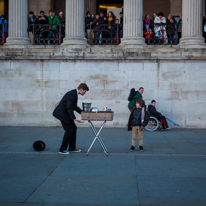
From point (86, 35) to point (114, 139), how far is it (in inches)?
324

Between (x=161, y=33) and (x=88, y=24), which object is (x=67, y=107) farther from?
(x=161, y=33)

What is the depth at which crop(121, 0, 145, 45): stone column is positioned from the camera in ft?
54.3

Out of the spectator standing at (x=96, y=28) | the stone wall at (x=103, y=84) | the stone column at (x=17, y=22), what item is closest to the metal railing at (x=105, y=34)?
the spectator standing at (x=96, y=28)

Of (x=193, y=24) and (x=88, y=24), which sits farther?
(x=88, y=24)

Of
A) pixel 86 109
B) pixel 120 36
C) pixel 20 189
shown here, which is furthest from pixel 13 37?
pixel 20 189

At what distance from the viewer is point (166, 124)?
15086 millimetres

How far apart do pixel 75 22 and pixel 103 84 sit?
11.2 ft

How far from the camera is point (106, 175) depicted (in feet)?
22.6

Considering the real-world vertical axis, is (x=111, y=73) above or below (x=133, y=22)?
below

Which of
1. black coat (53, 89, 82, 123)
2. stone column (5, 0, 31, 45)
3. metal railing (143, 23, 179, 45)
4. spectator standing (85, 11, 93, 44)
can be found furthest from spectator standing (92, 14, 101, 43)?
black coat (53, 89, 82, 123)

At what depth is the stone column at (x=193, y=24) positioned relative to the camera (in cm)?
1631

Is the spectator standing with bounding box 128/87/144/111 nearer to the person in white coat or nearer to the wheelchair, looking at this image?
the wheelchair

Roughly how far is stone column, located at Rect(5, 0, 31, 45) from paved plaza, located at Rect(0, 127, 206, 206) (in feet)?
24.0

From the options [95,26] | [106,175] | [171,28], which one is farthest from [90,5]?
[106,175]
